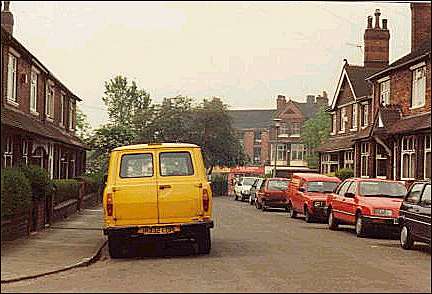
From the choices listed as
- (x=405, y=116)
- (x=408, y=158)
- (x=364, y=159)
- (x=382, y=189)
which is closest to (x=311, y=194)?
(x=408, y=158)

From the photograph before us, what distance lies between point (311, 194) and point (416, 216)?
39.8ft

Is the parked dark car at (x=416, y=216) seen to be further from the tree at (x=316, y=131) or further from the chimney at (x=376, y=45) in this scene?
the tree at (x=316, y=131)

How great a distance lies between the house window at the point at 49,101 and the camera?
3788cm

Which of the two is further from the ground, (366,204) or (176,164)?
(176,164)

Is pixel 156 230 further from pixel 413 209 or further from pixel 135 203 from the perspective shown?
pixel 413 209

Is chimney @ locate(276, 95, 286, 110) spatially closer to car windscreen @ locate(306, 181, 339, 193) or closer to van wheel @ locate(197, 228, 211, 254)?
car windscreen @ locate(306, 181, 339, 193)

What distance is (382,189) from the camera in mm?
22578

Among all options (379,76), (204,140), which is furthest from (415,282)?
(204,140)

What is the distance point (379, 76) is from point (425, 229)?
23.6m

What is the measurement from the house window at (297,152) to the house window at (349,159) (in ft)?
173

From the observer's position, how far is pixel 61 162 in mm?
42031

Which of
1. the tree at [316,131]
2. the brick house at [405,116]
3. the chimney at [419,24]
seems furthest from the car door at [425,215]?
the tree at [316,131]

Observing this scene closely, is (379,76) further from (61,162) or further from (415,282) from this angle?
(415,282)

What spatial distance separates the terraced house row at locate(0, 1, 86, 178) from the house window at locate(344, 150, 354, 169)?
51.3 feet
